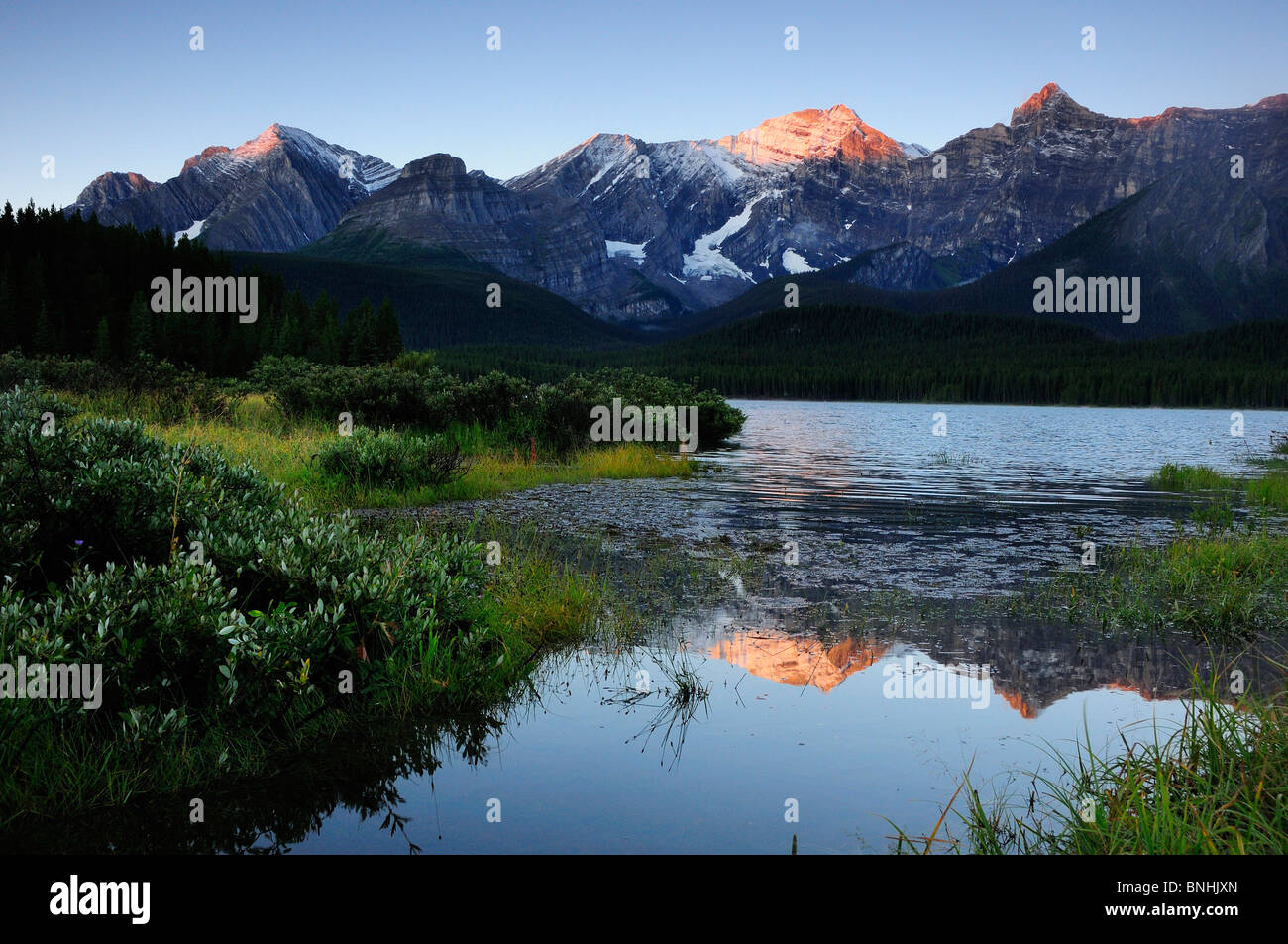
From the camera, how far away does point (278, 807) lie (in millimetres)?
6102

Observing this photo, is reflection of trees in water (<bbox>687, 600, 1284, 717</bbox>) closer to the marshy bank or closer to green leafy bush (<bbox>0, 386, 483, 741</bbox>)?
the marshy bank

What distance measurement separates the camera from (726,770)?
22.0 ft

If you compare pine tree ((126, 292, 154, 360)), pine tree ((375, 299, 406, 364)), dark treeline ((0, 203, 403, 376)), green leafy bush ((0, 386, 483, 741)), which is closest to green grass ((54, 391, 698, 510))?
green leafy bush ((0, 386, 483, 741))

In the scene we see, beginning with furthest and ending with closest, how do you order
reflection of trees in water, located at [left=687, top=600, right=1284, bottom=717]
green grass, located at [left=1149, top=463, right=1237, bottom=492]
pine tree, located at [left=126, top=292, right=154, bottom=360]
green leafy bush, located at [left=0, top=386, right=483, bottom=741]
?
pine tree, located at [left=126, top=292, right=154, bottom=360]
green grass, located at [left=1149, top=463, right=1237, bottom=492]
reflection of trees in water, located at [left=687, top=600, right=1284, bottom=717]
green leafy bush, located at [left=0, top=386, right=483, bottom=741]

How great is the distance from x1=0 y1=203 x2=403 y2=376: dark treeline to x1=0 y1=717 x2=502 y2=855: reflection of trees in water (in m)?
67.3

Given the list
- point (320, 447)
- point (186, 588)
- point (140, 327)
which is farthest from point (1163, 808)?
point (140, 327)

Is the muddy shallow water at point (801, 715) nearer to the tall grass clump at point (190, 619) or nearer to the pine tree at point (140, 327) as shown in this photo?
the tall grass clump at point (190, 619)

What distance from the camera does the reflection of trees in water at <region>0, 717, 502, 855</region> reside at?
218 inches

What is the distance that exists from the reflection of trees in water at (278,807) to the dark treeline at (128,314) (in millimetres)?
67326

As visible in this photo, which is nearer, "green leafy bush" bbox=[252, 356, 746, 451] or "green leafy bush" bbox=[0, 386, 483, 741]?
"green leafy bush" bbox=[0, 386, 483, 741]

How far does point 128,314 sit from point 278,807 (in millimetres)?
87822

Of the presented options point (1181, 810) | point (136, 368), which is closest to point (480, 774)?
point (1181, 810)

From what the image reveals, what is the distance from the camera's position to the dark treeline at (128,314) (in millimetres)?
73812

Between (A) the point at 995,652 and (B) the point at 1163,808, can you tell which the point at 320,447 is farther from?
(B) the point at 1163,808
